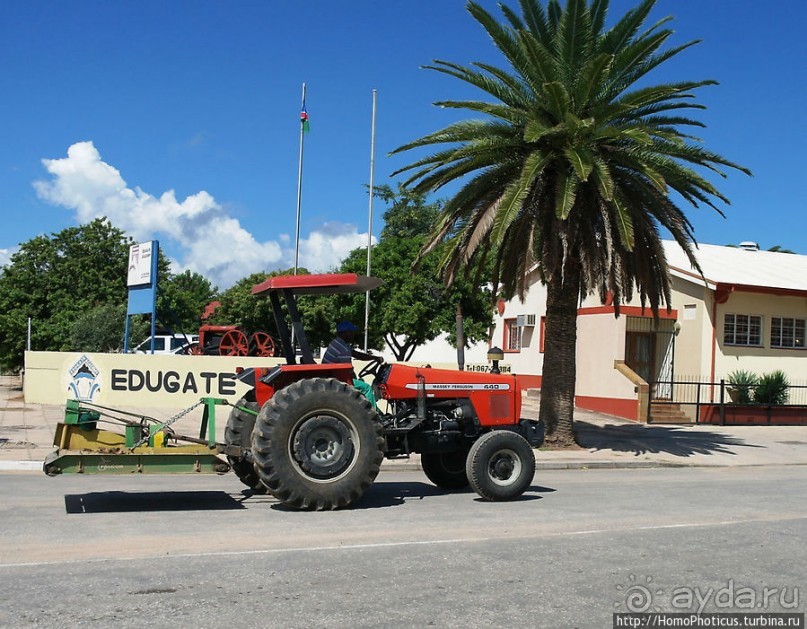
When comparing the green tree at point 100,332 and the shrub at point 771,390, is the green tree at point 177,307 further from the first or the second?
the shrub at point 771,390

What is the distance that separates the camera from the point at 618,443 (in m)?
19.5

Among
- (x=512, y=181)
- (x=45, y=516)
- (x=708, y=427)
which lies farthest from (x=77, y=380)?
(x=708, y=427)

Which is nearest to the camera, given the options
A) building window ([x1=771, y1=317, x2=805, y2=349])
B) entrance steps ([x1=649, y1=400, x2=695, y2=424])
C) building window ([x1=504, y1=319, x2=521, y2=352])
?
entrance steps ([x1=649, y1=400, x2=695, y2=424])

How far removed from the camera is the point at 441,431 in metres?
10.4

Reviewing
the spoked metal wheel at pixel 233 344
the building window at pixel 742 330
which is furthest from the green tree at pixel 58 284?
the building window at pixel 742 330

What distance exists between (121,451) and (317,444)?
1.97 m

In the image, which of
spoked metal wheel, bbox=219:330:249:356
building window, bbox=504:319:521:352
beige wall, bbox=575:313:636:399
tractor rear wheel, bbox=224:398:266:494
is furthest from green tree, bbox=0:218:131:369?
tractor rear wheel, bbox=224:398:266:494

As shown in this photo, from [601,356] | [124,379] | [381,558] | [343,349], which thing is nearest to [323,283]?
[343,349]

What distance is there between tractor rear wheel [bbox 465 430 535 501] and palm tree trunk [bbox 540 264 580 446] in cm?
775

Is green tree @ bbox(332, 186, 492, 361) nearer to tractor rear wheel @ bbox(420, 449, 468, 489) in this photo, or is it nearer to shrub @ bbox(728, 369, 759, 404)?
shrub @ bbox(728, 369, 759, 404)

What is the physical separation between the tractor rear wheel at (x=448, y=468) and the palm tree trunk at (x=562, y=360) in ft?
23.3

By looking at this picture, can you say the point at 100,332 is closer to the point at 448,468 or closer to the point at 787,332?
the point at 448,468

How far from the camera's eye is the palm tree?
16359 mm

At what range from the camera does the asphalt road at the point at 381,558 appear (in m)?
5.57
